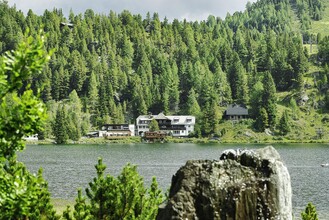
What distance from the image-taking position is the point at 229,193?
1189 centimetres

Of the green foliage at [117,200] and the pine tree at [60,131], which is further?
the pine tree at [60,131]

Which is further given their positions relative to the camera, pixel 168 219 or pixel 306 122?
pixel 306 122

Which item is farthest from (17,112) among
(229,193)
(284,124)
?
(284,124)

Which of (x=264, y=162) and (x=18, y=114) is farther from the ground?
(x=18, y=114)

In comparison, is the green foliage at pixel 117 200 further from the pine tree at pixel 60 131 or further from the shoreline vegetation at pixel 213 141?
the pine tree at pixel 60 131

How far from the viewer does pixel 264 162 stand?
12453 mm

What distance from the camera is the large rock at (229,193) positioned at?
38.8 feet

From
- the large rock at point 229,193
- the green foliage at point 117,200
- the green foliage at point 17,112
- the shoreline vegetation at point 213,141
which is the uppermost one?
the green foliage at point 17,112

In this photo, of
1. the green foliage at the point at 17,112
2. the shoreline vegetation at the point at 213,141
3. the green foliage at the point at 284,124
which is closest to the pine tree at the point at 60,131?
the shoreline vegetation at the point at 213,141

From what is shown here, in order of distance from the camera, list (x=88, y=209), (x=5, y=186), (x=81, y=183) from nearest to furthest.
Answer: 1. (x=5, y=186)
2. (x=88, y=209)
3. (x=81, y=183)

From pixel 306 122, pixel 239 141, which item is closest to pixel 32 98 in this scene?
pixel 239 141

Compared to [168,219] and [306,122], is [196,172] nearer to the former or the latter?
[168,219]

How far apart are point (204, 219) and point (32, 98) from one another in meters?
5.22

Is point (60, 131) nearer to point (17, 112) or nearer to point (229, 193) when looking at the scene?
point (229, 193)
